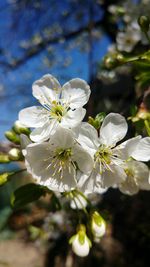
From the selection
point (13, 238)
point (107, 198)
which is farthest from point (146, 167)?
point (13, 238)

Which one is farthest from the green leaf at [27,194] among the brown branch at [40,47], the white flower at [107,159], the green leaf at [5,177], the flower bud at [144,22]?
the brown branch at [40,47]

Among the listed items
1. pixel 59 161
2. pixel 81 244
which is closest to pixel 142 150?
pixel 59 161

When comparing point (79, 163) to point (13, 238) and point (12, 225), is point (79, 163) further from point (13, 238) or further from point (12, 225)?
point (12, 225)

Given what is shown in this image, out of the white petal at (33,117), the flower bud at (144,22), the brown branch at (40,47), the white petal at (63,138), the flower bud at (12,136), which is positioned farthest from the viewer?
the brown branch at (40,47)

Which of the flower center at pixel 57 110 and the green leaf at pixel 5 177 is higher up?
the flower center at pixel 57 110

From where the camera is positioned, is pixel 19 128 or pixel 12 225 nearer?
pixel 19 128

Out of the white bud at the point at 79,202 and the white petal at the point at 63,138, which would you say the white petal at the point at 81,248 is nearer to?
the white bud at the point at 79,202

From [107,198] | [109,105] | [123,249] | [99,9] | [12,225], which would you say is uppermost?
Result: [99,9]
